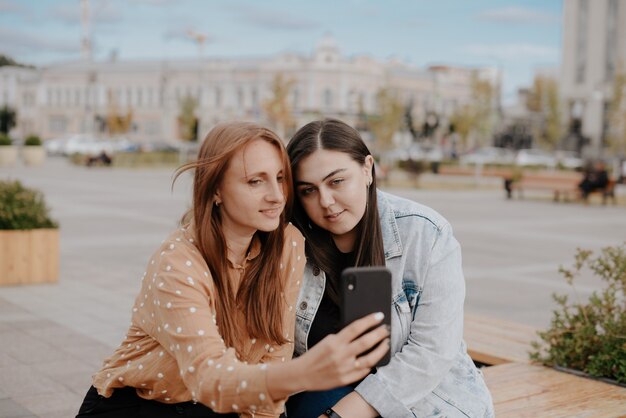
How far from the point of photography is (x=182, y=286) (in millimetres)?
2244

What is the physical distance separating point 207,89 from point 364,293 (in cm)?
7849

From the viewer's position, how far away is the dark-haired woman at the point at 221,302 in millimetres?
2105

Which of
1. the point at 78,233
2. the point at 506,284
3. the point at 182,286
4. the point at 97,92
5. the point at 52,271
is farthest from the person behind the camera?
the point at 97,92

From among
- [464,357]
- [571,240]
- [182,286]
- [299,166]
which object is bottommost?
[571,240]

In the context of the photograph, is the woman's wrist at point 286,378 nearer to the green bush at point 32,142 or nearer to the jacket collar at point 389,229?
the jacket collar at point 389,229

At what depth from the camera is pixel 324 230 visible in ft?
Result: 9.51

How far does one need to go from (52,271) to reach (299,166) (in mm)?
6561

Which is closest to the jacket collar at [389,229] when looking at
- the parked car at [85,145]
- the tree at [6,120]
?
the parked car at [85,145]

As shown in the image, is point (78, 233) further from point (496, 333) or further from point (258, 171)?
point (258, 171)

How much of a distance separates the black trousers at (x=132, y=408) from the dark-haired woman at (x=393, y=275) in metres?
0.44

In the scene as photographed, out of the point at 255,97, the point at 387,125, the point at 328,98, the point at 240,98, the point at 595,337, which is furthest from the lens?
the point at 240,98

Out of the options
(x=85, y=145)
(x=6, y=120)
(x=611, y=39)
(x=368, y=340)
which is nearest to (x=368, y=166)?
(x=368, y=340)

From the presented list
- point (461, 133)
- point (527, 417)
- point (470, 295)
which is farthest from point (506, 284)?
point (461, 133)

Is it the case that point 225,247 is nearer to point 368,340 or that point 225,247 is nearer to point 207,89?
point 368,340
